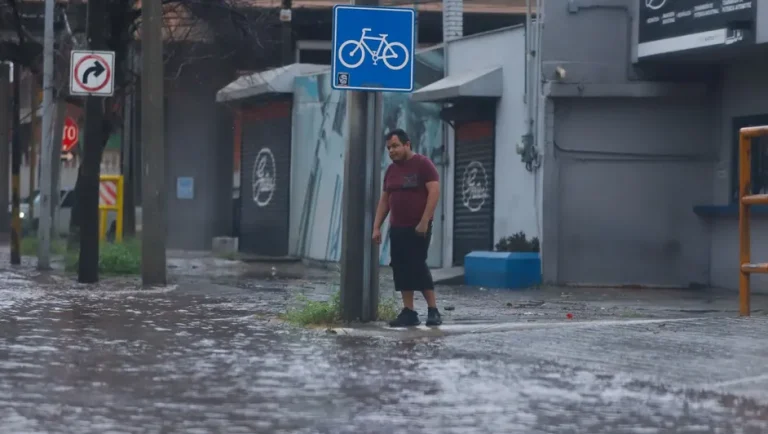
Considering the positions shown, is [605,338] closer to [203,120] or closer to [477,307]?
[477,307]

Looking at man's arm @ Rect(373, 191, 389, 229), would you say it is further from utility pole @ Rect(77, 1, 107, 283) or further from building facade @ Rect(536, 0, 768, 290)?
utility pole @ Rect(77, 1, 107, 283)

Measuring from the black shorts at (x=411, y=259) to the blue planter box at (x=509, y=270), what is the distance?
678 centimetres

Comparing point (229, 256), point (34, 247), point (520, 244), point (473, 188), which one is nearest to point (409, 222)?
point (520, 244)

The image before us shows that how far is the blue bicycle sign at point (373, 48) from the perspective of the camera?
11.3 meters

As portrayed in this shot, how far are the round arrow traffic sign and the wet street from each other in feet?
18.8

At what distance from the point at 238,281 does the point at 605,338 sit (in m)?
9.80

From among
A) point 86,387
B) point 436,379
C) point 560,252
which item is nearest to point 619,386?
point 436,379

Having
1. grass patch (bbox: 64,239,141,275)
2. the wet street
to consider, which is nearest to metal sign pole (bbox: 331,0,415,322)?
the wet street

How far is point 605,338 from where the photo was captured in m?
10.4

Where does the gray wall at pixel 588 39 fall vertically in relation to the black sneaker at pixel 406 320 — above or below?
above

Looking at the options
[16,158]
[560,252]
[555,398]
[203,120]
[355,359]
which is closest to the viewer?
[555,398]

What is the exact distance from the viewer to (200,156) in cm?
3547

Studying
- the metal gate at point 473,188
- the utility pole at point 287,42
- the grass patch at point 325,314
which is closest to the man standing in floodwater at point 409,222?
the grass patch at point 325,314

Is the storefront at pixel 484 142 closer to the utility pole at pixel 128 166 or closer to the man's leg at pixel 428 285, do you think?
the man's leg at pixel 428 285
